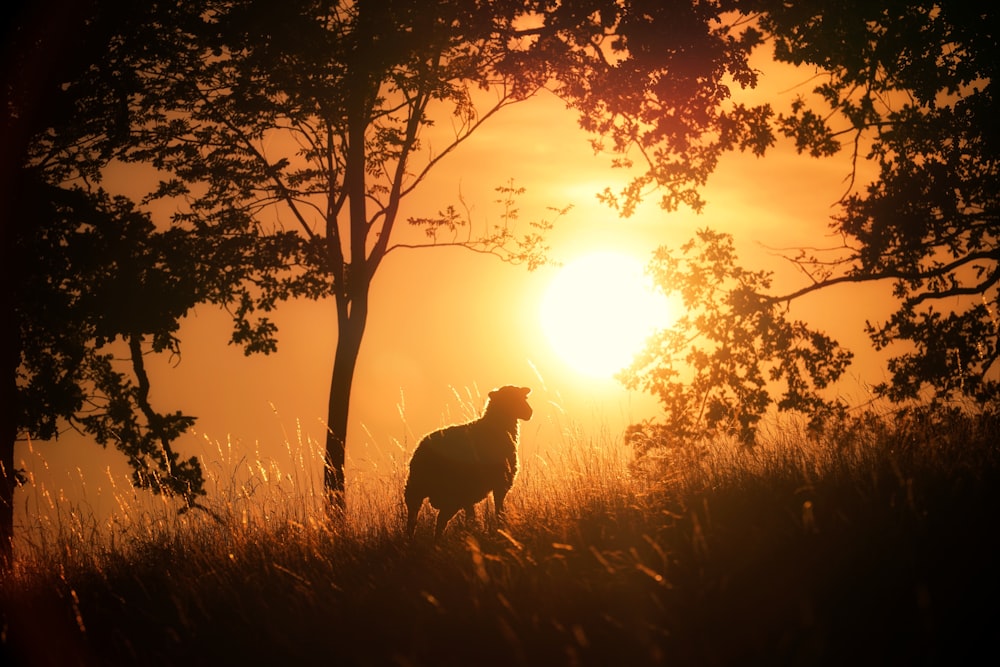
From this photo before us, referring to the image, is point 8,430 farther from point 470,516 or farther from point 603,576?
point 603,576

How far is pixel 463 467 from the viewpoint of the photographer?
31.0 feet

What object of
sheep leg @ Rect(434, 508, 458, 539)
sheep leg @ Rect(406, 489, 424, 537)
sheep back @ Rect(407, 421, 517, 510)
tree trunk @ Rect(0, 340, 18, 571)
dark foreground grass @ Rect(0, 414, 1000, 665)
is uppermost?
tree trunk @ Rect(0, 340, 18, 571)

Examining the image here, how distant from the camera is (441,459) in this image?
954 centimetres

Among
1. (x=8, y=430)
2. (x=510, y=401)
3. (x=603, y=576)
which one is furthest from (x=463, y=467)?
(x=8, y=430)

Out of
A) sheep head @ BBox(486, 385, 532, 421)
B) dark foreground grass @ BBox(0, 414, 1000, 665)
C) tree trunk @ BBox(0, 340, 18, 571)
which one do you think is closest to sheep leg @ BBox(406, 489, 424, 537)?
dark foreground grass @ BBox(0, 414, 1000, 665)

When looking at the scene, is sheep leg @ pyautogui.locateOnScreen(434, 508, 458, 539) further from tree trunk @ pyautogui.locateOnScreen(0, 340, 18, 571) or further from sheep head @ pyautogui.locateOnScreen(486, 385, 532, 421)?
tree trunk @ pyautogui.locateOnScreen(0, 340, 18, 571)

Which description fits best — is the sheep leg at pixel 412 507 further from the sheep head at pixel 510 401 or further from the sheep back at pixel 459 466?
the sheep head at pixel 510 401

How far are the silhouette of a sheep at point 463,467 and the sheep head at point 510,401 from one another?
0.01 m

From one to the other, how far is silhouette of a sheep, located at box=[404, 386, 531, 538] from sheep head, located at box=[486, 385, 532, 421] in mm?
13

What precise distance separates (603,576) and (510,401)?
3.23 meters

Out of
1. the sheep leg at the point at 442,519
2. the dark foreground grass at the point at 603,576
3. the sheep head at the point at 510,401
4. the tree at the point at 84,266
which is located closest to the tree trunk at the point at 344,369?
the tree at the point at 84,266

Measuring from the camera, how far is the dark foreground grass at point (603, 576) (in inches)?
240

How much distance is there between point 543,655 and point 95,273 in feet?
31.9

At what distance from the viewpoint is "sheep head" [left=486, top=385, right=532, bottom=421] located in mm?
10172
